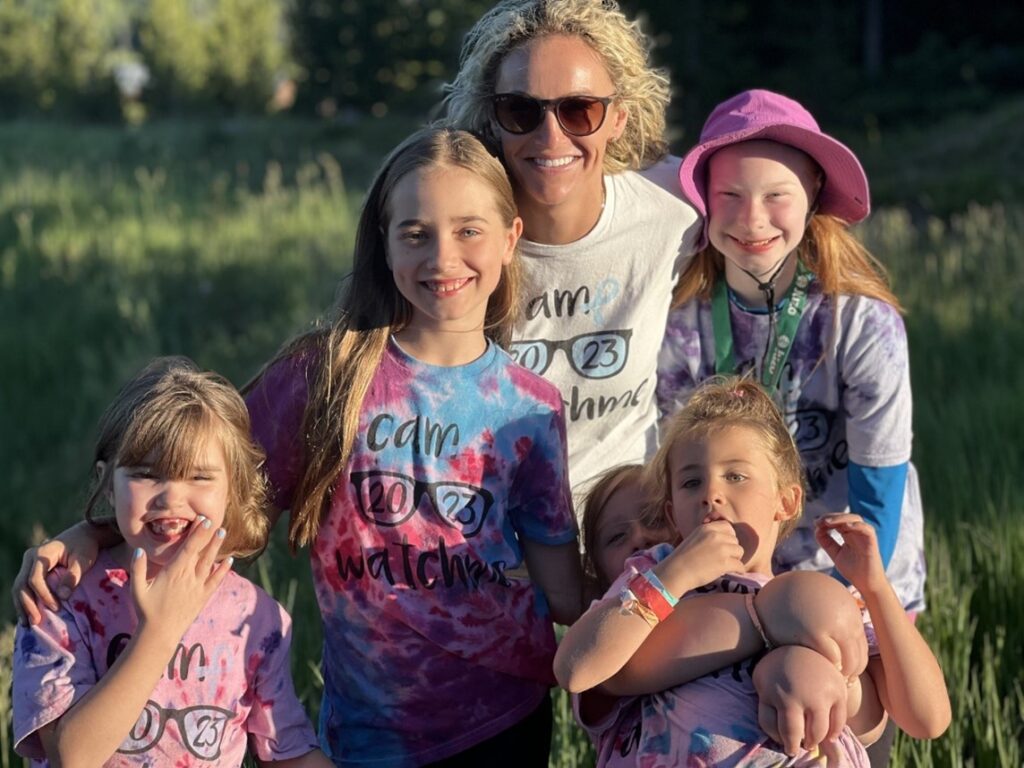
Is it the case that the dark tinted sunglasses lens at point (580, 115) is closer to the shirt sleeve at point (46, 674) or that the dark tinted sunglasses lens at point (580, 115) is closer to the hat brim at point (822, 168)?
the hat brim at point (822, 168)

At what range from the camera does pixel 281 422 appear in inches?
106

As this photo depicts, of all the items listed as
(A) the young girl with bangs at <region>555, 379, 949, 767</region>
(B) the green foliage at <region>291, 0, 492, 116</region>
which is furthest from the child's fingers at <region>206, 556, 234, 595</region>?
(B) the green foliage at <region>291, 0, 492, 116</region>

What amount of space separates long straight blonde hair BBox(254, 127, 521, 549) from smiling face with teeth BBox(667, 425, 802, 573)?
0.60 metres

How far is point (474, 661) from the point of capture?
272 centimetres

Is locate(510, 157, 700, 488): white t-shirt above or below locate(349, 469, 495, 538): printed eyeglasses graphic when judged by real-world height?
above

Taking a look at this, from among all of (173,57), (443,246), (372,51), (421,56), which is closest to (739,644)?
(443,246)

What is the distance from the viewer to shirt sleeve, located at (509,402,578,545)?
2.75 metres

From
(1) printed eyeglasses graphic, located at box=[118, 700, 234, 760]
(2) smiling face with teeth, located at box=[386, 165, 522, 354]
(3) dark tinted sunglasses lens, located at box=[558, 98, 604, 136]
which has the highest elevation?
(3) dark tinted sunglasses lens, located at box=[558, 98, 604, 136]

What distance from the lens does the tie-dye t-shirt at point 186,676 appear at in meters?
2.28

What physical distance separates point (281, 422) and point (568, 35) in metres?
1.14

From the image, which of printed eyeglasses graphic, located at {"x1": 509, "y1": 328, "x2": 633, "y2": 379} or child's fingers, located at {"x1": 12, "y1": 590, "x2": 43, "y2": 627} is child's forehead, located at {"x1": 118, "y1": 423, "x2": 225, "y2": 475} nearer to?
child's fingers, located at {"x1": 12, "y1": 590, "x2": 43, "y2": 627}

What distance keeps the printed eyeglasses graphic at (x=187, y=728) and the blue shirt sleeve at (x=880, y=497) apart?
150cm

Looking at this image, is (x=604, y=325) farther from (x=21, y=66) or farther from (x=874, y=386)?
(x=21, y=66)

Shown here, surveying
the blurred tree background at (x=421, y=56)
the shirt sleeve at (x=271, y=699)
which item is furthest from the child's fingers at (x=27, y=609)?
the blurred tree background at (x=421, y=56)
